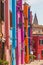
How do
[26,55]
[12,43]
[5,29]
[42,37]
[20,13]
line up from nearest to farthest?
[5,29]
[12,43]
[20,13]
[26,55]
[42,37]

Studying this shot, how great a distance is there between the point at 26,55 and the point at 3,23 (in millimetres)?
24724

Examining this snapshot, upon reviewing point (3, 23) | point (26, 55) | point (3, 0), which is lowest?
point (26, 55)

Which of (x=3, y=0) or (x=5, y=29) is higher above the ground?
(x=3, y=0)

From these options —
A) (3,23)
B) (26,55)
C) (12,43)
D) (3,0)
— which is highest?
(3,0)

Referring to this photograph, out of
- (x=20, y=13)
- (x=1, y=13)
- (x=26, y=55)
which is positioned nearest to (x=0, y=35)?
(x=1, y=13)

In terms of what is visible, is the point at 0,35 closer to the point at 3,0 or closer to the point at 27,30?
the point at 3,0

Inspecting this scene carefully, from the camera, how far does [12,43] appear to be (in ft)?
94.8

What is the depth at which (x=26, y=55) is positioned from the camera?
47.5 m

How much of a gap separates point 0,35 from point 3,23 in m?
2.31

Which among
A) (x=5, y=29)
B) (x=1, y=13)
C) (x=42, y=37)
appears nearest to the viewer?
(x=1, y=13)

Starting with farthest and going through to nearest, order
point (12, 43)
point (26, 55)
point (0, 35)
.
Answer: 1. point (26, 55)
2. point (12, 43)
3. point (0, 35)

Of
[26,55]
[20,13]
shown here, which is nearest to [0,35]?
[20,13]

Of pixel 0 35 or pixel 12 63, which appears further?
pixel 12 63

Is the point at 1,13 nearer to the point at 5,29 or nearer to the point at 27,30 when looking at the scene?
the point at 5,29
